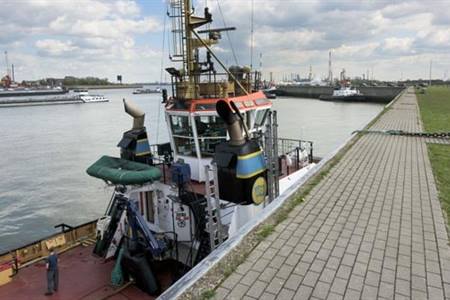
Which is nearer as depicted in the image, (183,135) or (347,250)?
(347,250)

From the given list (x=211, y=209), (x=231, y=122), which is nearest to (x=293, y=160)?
(x=231, y=122)

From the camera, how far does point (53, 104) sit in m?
94.6

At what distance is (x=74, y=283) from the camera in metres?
8.09

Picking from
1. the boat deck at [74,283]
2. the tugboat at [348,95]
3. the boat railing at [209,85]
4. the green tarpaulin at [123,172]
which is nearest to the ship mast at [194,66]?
the boat railing at [209,85]

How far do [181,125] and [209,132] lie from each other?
91 centimetres

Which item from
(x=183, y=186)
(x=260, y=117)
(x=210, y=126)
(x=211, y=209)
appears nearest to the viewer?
(x=211, y=209)

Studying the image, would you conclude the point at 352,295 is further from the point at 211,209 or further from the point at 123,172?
the point at 123,172

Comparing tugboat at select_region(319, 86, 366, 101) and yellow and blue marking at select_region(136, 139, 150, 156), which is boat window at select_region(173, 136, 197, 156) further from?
tugboat at select_region(319, 86, 366, 101)

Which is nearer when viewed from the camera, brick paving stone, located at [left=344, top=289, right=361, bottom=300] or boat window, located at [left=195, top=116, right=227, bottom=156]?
brick paving stone, located at [left=344, top=289, right=361, bottom=300]

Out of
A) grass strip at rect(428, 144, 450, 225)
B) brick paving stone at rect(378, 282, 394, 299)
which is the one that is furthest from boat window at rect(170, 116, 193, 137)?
brick paving stone at rect(378, 282, 394, 299)

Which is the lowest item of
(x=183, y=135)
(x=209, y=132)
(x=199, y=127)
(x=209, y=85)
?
(x=183, y=135)

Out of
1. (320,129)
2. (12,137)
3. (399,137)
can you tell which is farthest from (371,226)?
(12,137)

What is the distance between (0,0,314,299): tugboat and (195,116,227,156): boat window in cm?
3

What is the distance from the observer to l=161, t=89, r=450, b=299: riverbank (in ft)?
13.6
